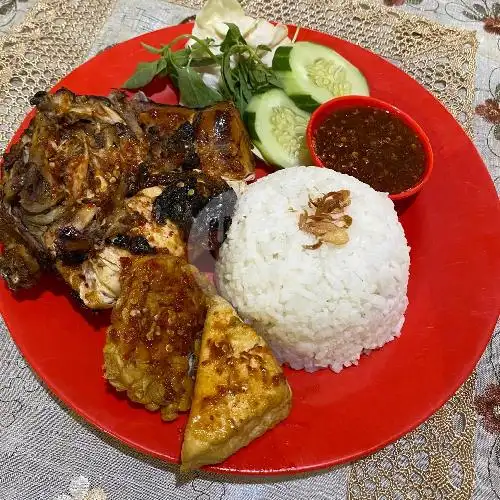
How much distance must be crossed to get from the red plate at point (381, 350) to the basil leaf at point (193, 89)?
1.49 feet

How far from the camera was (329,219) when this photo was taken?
3010 millimetres

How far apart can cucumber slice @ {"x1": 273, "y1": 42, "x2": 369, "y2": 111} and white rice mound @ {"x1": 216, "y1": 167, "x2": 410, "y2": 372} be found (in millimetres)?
810

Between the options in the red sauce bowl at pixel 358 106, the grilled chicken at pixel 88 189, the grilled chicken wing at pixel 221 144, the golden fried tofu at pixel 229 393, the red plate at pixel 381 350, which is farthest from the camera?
the red sauce bowl at pixel 358 106

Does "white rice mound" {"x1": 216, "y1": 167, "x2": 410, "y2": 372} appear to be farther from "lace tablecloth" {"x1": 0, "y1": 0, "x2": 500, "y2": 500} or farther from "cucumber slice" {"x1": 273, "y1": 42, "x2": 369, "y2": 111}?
"cucumber slice" {"x1": 273, "y1": 42, "x2": 369, "y2": 111}

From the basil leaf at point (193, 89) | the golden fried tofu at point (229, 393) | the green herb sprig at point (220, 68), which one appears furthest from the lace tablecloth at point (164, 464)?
the basil leaf at point (193, 89)

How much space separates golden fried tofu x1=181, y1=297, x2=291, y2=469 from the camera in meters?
2.35

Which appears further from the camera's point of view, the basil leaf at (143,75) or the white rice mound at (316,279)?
the basil leaf at (143,75)

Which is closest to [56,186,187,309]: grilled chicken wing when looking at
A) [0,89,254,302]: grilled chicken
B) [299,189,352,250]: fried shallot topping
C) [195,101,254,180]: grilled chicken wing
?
[0,89,254,302]: grilled chicken

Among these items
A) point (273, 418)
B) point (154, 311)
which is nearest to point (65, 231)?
point (154, 311)

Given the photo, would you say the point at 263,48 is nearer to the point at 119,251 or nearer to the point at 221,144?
the point at 221,144

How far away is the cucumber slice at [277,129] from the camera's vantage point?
3.58 meters

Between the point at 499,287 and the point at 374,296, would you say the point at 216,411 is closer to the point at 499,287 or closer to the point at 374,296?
the point at 374,296

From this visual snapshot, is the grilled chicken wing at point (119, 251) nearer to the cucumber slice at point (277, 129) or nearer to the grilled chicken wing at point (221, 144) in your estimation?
the grilled chicken wing at point (221, 144)

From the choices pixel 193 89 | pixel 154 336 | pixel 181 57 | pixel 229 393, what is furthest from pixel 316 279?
pixel 181 57
